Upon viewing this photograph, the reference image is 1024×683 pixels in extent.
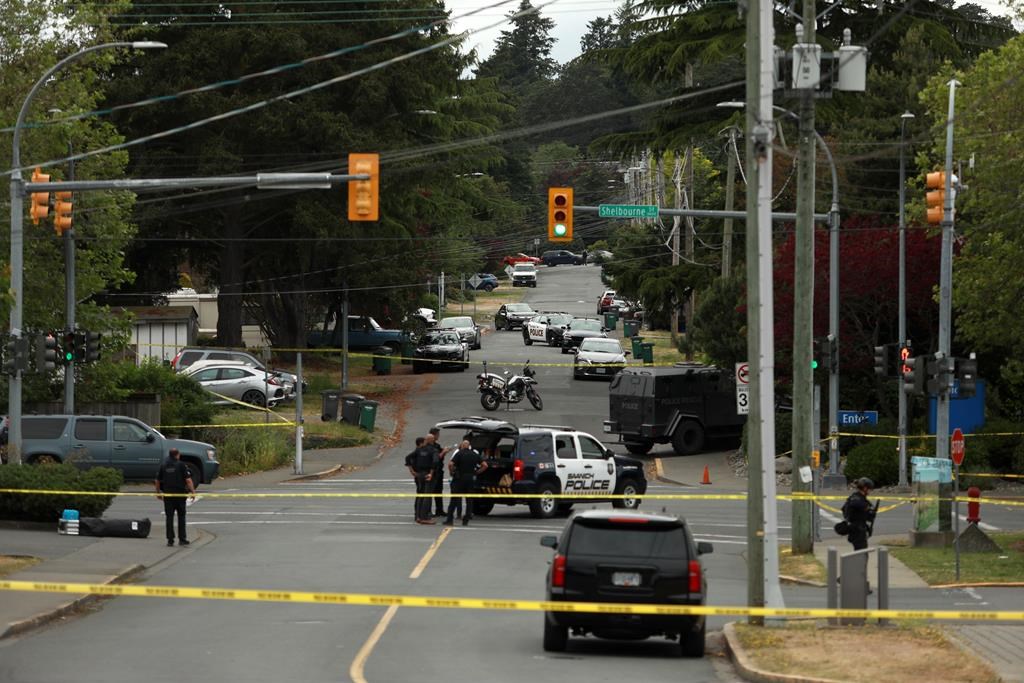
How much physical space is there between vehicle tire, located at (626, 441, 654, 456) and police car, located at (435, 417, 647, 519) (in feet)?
47.0

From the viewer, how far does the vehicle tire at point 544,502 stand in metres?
29.9

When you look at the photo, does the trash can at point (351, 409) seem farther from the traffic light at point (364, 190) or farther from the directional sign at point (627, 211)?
the traffic light at point (364, 190)

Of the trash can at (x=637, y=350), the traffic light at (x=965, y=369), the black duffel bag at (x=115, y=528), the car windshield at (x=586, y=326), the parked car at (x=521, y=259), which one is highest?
the parked car at (x=521, y=259)

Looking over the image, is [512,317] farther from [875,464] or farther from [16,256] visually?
[16,256]

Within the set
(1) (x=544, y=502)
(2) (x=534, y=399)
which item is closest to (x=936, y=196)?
(1) (x=544, y=502)

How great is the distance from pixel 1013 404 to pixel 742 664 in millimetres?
32285

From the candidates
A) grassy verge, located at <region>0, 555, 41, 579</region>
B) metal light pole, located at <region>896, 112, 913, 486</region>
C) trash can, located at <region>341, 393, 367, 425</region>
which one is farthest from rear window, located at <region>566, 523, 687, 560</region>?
trash can, located at <region>341, 393, 367, 425</region>

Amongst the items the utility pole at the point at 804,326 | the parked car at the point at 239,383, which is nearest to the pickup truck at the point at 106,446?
the parked car at the point at 239,383

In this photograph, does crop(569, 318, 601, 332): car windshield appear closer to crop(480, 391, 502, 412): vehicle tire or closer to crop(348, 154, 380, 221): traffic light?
crop(480, 391, 502, 412): vehicle tire

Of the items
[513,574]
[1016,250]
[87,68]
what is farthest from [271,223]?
[513,574]

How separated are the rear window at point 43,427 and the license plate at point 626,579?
69.7 ft

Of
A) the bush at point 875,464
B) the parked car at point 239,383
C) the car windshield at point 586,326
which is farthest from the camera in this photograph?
the car windshield at point 586,326

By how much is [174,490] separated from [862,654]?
1383 cm

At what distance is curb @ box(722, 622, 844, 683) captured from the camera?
14344 millimetres
